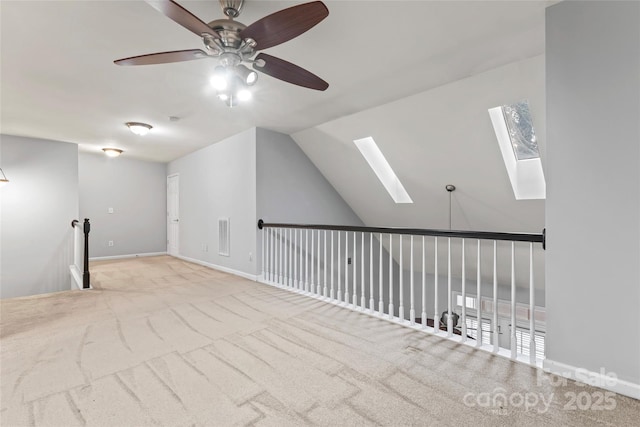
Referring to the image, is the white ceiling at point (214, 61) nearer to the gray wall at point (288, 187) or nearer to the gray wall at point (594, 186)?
the gray wall at point (594, 186)

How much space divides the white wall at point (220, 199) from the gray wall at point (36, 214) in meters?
1.94

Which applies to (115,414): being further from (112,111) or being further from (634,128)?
(112,111)

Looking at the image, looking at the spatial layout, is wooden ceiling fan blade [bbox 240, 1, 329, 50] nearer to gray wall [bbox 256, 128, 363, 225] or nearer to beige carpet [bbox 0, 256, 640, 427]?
beige carpet [bbox 0, 256, 640, 427]

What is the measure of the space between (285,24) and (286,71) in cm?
45

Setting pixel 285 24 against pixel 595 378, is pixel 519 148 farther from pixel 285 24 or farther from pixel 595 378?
pixel 285 24

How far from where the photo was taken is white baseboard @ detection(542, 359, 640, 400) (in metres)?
1.63

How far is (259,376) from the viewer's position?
1.85 metres

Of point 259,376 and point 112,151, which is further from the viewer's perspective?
point 112,151

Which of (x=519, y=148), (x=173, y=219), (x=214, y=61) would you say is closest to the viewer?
(x=214, y=61)

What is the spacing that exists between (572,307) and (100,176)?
808 centimetres

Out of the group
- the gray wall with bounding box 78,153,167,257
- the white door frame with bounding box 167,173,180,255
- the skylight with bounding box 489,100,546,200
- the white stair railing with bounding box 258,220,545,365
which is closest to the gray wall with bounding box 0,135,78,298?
the gray wall with bounding box 78,153,167,257

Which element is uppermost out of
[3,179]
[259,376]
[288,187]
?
[3,179]

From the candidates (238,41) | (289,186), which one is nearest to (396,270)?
(289,186)

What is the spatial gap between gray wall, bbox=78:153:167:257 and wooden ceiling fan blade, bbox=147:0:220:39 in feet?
20.7
